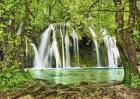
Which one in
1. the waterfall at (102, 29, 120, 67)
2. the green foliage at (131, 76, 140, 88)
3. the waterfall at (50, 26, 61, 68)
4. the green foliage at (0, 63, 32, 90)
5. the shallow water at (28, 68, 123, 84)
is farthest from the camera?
the waterfall at (102, 29, 120, 67)

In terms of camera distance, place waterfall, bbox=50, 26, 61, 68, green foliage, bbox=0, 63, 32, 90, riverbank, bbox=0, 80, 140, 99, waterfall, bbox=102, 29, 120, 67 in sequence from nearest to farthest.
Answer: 1. riverbank, bbox=0, 80, 140, 99
2. green foliage, bbox=0, 63, 32, 90
3. waterfall, bbox=50, 26, 61, 68
4. waterfall, bbox=102, 29, 120, 67

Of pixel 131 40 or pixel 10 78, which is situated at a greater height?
pixel 131 40

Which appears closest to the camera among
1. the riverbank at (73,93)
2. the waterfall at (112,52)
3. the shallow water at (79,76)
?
the riverbank at (73,93)

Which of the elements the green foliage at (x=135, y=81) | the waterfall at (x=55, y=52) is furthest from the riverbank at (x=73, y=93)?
the waterfall at (x=55, y=52)

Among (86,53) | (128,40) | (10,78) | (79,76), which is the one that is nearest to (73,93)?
(128,40)

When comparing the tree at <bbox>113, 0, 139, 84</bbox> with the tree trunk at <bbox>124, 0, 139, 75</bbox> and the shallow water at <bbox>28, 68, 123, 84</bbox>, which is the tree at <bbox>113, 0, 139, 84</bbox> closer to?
the tree trunk at <bbox>124, 0, 139, 75</bbox>

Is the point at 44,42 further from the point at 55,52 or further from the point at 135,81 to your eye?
the point at 135,81

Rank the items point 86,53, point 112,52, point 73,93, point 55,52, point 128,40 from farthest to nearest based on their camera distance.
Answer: point 112,52
point 86,53
point 55,52
point 128,40
point 73,93

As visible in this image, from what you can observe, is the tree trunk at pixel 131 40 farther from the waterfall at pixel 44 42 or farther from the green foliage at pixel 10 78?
the waterfall at pixel 44 42

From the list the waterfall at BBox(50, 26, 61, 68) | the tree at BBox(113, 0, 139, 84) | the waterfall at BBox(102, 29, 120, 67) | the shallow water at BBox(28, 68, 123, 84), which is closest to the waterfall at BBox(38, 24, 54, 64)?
the waterfall at BBox(50, 26, 61, 68)

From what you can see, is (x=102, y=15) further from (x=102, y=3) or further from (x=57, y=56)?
(x=57, y=56)

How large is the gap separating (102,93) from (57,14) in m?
38.5

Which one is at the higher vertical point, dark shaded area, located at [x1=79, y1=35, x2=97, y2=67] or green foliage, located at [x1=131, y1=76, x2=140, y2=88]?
dark shaded area, located at [x1=79, y1=35, x2=97, y2=67]

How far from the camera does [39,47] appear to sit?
151 feet
